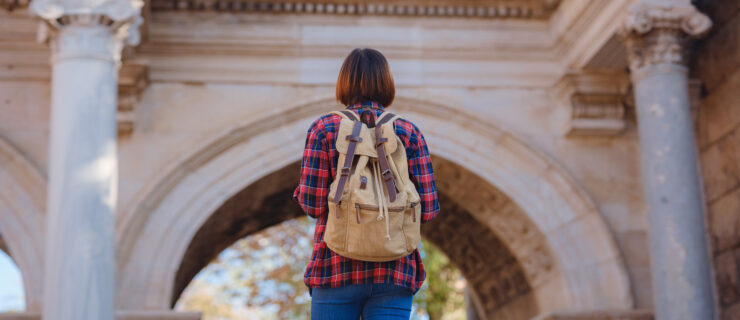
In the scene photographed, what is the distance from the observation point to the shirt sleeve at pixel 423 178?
3.49 meters

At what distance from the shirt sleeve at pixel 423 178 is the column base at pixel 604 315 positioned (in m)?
4.91

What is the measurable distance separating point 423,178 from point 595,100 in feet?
18.7

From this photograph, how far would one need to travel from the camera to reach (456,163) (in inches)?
351

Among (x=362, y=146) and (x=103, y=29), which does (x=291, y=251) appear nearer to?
(x=103, y=29)

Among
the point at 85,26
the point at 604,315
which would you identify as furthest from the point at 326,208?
the point at 604,315

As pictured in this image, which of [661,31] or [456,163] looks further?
[456,163]

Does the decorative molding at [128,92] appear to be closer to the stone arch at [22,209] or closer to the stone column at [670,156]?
the stone arch at [22,209]

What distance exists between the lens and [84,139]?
23.4 ft

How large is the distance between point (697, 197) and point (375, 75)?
4631 mm

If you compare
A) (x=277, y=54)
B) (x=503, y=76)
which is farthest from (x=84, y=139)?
(x=503, y=76)

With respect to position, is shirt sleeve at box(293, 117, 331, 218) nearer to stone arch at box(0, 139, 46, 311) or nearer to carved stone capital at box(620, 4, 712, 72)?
carved stone capital at box(620, 4, 712, 72)

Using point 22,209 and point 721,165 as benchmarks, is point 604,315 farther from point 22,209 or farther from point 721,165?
point 22,209

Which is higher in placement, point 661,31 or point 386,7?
point 386,7

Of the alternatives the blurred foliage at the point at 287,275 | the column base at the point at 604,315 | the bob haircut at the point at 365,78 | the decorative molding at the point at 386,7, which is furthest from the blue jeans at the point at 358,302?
the blurred foliage at the point at 287,275
